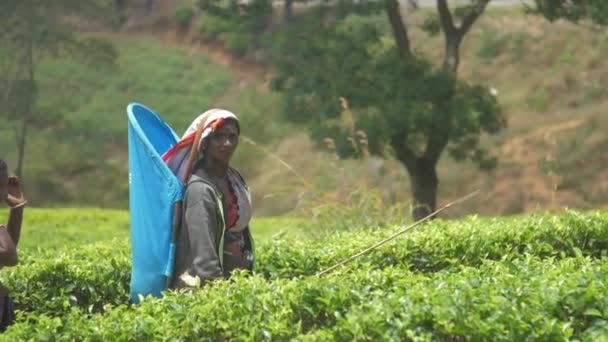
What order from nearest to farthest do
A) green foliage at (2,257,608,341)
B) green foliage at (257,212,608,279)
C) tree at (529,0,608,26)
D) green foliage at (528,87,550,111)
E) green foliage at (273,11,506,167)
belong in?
green foliage at (2,257,608,341) → green foliage at (257,212,608,279) → tree at (529,0,608,26) → green foliage at (273,11,506,167) → green foliage at (528,87,550,111)

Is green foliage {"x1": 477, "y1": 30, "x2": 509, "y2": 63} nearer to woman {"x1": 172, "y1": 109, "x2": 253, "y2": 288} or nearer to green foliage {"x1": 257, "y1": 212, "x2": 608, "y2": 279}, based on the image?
green foliage {"x1": 257, "y1": 212, "x2": 608, "y2": 279}

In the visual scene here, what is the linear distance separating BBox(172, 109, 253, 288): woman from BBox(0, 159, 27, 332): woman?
0.86m

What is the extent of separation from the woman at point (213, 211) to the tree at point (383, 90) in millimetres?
8740

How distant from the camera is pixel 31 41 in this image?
21.7 meters

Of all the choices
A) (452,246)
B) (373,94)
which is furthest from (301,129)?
(452,246)

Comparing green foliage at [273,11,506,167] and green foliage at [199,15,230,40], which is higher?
green foliage at [273,11,506,167]

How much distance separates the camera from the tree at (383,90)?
55.3ft

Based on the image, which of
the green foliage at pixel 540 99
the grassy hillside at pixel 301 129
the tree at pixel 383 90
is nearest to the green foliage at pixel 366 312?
the tree at pixel 383 90

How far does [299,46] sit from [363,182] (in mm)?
4198

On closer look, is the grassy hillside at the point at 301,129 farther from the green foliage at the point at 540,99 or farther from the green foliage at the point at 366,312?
the green foliage at the point at 366,312

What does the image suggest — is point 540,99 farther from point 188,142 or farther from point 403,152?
point 188,142

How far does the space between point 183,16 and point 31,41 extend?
1819 centimetres

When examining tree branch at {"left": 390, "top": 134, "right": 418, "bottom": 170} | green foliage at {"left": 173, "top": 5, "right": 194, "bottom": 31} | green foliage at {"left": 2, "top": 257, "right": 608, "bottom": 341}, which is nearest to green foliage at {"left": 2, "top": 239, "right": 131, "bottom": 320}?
green foliage at {"left": 2, "top": 257, "right": 608, "bottom": 341}

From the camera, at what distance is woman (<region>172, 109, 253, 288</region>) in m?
7.20
